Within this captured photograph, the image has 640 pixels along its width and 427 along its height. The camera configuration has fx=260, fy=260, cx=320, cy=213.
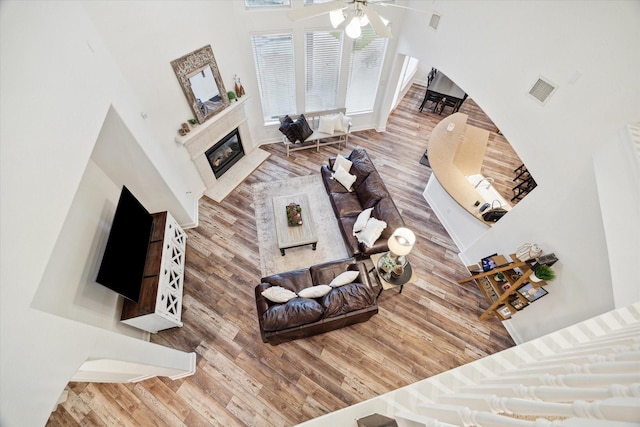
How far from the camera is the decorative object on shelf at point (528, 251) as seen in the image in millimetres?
3184

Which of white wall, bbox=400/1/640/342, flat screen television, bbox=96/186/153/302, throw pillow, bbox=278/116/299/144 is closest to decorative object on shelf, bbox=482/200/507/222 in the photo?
white wall, bbox=400/1/640/342

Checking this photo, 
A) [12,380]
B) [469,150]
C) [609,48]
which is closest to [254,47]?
[469,150]

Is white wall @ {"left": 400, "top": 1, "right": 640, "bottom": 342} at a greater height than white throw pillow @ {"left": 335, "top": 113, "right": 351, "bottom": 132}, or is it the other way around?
white throw pillow @ {"left": 335, "top": 113, "right": 351, "bottom": 132}

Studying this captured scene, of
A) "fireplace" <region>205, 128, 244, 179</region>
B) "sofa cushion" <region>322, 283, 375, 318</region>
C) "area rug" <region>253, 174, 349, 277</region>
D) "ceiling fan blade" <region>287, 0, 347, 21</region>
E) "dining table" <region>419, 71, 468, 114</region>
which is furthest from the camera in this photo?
"dining table" <region>419, 71, 468, 114</region>

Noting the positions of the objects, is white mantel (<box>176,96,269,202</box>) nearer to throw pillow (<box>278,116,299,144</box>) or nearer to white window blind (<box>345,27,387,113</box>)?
throw pillow (<box>278,116,299,144</box>)

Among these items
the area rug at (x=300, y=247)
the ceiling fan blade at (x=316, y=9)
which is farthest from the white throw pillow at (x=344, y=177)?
the ceiling fan blade at (x=316, y=9)

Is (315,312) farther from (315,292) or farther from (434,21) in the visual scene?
(434,21)

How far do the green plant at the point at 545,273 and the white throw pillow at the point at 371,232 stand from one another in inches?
76.7

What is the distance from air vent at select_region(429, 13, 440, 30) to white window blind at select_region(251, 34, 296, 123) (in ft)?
8.12

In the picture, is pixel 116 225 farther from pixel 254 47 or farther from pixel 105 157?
pixel 254 47

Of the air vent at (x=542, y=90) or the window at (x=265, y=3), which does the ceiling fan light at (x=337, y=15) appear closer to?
the air vent at (x=542, y=90)

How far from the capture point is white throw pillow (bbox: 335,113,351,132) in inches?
234

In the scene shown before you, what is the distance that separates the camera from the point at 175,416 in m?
3.18

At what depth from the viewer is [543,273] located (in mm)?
3051
